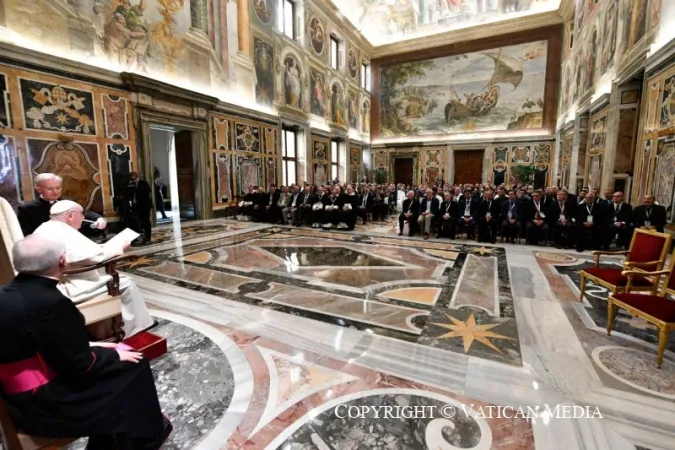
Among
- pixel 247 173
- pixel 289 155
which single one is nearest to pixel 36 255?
pixel 247 173

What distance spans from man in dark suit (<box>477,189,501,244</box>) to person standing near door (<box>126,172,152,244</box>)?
759 cm

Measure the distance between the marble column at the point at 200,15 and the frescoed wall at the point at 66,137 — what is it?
11.0 feet

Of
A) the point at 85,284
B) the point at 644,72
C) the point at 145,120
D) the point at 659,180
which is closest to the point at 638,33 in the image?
the point at 644,72

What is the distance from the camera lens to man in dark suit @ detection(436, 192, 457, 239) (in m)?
7.85

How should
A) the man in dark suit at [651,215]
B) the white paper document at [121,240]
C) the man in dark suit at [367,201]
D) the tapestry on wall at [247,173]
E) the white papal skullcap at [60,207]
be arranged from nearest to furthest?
1. the white papal skullcap at [60,207]
2. the white paper document at [121,240]
3. the man in dark suit at [651,215]
4. the man in dark suit at [367,201]
5. the tapestry on wall at [247,173]

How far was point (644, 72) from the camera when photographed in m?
6.77

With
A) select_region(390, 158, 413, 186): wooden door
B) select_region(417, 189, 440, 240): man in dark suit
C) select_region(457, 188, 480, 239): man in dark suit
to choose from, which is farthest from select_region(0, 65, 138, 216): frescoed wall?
select_region(390, 158, 413, 186): wooden door

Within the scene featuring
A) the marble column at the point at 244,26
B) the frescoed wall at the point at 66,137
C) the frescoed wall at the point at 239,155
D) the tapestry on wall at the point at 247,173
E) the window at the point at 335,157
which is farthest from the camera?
the window at the point at 335,157

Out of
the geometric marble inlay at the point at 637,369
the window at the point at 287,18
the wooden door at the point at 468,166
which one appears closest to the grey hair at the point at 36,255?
the geometric marble inlay at the point at 637,369

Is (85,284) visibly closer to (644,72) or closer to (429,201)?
(429,201)

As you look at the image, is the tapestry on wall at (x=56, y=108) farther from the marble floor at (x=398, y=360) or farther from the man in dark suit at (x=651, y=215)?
the man in dark suit at (x=651, y=215)

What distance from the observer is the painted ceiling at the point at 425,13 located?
16.8 metres

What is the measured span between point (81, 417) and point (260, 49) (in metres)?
13.0

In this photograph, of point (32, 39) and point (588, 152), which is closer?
point (32, 39)
